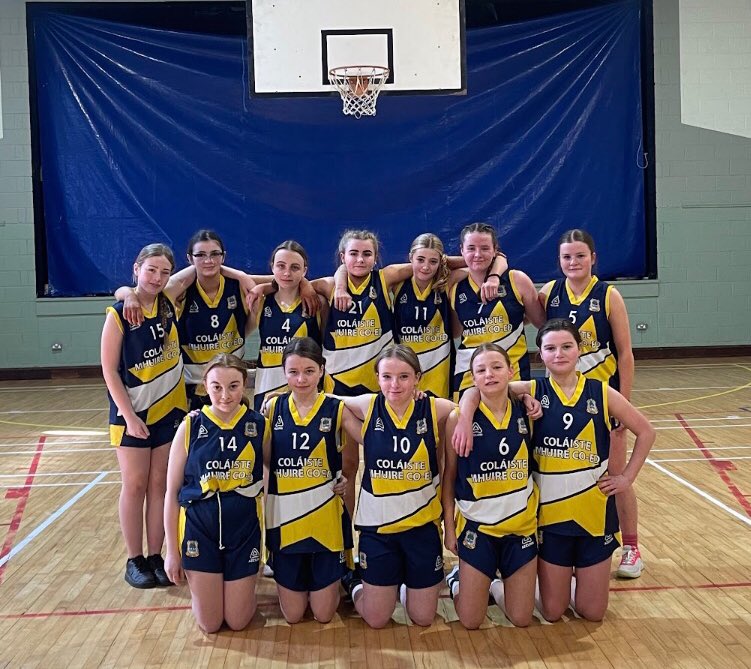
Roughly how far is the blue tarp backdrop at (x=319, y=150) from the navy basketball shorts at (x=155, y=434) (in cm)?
716

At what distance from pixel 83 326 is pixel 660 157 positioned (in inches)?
308

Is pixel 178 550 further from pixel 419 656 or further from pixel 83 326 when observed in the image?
pixel 83 326

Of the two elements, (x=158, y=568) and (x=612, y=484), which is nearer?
(x=612, y=484)

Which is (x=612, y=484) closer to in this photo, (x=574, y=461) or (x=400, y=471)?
(x=574, y=461)

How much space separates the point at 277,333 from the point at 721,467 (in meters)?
3.47

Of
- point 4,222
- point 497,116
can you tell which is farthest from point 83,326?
point 497,116

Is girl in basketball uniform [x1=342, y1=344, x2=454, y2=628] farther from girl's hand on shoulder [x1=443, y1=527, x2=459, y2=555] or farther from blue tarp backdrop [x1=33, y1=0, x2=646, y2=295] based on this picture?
blue tarp backdrop [x1=33, y1=0, x2=646, y2=295]

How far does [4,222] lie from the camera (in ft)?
36.8

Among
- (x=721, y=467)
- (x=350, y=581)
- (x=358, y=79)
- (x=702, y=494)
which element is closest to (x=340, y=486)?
(x=350, y=581)

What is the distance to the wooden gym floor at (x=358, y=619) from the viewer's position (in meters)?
3.22

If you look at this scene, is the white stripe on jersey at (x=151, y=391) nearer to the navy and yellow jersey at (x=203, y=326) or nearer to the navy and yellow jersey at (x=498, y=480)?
the navy and yellow jersey at (x=203, y=326)

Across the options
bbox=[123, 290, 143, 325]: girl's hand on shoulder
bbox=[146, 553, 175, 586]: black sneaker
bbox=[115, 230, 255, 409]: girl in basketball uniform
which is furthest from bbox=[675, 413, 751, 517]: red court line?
bbox=[123, 290, 143, 325]: girl's hand on shoulder

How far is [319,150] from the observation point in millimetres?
11242

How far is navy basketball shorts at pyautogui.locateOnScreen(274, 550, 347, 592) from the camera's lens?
141 inches
